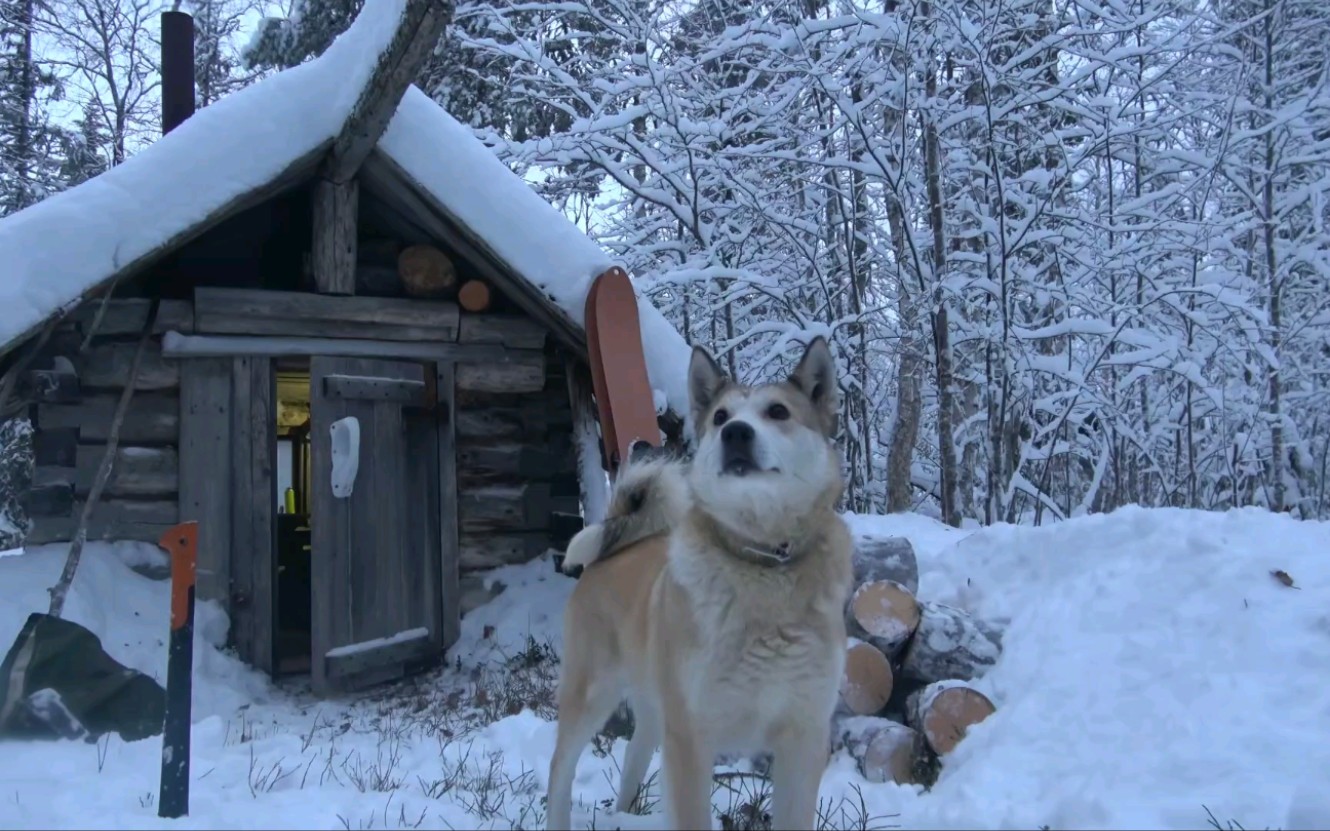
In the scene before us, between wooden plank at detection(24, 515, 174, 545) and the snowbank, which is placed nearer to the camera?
the snowbank

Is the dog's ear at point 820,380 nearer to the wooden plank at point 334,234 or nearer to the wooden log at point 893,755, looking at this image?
the wooden log at point 893,755

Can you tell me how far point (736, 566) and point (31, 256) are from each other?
4.98m

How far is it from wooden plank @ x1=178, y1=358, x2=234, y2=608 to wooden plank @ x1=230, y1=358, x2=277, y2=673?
0.05m

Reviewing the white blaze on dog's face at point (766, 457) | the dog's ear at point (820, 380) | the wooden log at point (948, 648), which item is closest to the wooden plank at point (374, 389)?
the wooden log at point (948, 648)

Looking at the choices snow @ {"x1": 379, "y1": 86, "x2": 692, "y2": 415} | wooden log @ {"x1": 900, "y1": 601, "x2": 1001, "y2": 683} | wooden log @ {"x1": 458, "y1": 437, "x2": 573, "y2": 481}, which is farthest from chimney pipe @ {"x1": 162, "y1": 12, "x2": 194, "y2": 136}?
wooden log @ {"x1": 900, "y1": 601, "x2": 1001, "y2": 683}

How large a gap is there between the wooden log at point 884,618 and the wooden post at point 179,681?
3321 mm

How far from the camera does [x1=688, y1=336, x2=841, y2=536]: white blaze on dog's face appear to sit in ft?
10.0

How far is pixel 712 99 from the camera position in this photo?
9.49 m

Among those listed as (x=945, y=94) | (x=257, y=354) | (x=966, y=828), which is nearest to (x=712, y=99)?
(x=945, y=94)

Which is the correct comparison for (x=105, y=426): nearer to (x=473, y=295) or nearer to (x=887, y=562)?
(x=473, y=295)

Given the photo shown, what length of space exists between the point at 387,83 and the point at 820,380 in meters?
3.81

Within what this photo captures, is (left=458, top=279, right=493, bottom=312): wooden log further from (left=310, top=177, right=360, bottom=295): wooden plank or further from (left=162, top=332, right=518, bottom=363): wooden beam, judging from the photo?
(left=310, top=177, right=360, bottom=295): wooden plank

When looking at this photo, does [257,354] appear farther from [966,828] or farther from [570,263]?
[966,828]

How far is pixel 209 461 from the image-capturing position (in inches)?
278
